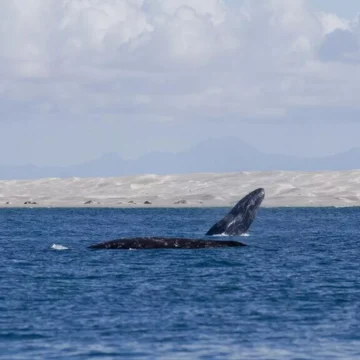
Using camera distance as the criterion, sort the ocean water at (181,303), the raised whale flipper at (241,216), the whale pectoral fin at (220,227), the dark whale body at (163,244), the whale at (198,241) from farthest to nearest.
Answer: the whale pectoral fin at (220,227), the raised whale flipper at (241,216), the whale at (198,241), the dark whale body at (163,244), the ocean water at (181,303)

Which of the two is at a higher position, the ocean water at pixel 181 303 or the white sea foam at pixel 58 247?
the white sea foam at pixel 58 247

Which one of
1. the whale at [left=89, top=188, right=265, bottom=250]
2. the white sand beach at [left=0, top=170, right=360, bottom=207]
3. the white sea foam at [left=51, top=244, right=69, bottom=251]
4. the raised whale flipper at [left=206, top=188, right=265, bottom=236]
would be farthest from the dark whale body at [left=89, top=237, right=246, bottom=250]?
the white sand beach at [left=0, top=170, right=360, bottom=207]

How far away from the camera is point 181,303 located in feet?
98.3

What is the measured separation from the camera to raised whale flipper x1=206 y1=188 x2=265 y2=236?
51844 mm

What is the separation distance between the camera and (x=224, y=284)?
3434 centimetres

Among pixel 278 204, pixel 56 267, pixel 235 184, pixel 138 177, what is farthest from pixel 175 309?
pixel 138 177

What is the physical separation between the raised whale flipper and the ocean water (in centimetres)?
184

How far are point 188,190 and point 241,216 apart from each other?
4196 inches

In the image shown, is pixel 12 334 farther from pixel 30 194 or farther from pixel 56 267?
pixel 30 194

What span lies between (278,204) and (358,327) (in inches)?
4142

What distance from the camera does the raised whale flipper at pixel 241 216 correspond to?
170 feet

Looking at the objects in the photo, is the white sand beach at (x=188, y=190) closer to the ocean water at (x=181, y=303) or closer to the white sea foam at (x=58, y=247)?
the white sea foam at (x=58, y=247)

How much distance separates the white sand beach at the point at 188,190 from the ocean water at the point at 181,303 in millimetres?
85751

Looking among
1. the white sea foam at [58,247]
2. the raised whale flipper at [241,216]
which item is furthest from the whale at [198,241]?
the white sea foam at [58,247]
